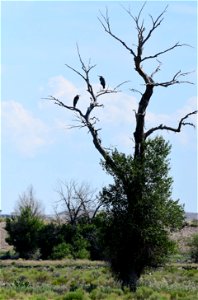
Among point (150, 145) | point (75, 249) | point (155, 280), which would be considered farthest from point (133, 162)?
point (75, 249)

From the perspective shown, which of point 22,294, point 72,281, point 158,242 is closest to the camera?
point 22,294

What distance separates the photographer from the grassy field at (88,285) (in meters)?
22.0

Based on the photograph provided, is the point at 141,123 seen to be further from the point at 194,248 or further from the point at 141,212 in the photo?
the point at 194,248

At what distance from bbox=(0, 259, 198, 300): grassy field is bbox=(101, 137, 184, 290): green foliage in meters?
1.06

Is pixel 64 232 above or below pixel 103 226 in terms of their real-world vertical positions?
above

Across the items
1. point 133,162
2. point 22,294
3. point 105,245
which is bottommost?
point 22,294

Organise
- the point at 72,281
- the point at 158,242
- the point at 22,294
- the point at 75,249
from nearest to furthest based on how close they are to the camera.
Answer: the point at 22,294, the point at 158,242, the point at 72,281, the point at 75,249

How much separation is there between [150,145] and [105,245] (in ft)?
13.1

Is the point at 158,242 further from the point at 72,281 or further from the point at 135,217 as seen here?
the point at 72,281

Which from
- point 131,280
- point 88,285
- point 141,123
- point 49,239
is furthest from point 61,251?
point 141,123

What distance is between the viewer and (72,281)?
30.4 m

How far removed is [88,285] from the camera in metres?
28.1

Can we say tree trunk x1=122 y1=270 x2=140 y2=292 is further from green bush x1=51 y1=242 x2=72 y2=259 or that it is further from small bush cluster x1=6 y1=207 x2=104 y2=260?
green bush x1=51 y1=242 x2=72 y2=259

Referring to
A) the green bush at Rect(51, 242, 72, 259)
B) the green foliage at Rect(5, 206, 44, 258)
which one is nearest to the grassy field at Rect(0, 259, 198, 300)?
the green bush at Rect(51, 242, 72, 259)
